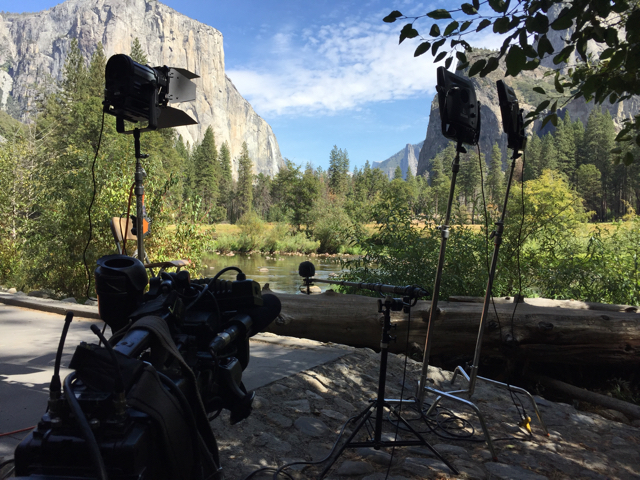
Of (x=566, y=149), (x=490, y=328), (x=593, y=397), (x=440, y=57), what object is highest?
(x=566, y=149)

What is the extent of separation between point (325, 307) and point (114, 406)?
4575 millimetres

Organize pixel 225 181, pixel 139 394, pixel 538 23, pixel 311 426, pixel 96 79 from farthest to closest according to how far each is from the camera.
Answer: pixel 225 181, pixel 96 79, pixel 311 426, pixel 538 23, pixel 139 394

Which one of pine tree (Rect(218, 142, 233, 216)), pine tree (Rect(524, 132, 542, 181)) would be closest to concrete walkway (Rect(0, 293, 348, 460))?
pine tree (Rect(524, 132, 542, 181))

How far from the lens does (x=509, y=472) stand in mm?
2670

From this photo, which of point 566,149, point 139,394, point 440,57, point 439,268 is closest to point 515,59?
point 440,57

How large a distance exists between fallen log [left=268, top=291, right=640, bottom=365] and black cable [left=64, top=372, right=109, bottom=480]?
397cm

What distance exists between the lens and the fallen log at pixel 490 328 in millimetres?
4965

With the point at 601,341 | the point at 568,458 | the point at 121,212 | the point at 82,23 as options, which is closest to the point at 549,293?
the point at 601,341

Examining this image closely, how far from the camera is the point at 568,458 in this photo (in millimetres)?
2982

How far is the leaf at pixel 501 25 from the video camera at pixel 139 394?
1.96 metres

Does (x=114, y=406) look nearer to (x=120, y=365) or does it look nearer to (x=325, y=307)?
(x=120, y=365)

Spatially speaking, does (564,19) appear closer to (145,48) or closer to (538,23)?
(538,23)

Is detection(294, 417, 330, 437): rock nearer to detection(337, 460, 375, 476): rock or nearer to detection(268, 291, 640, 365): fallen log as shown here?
detection(337, 460, 375, 476): rock

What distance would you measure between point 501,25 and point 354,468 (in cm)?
254
